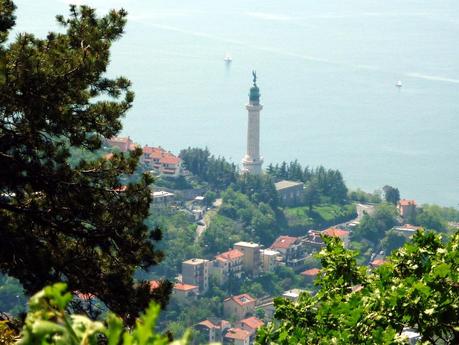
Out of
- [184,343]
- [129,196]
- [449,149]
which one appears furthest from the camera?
[449,149]

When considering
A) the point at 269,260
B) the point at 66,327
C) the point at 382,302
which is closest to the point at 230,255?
the point at 269,260

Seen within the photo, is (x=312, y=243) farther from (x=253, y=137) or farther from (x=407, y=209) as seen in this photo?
(x=253, y=137)

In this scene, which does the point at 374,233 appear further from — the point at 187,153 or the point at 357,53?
the point at 357,53

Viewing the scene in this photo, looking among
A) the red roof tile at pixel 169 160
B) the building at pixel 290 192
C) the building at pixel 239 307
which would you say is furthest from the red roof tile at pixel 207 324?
the building at pixel 290 192

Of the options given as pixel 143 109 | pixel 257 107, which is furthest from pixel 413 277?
pixel 143 109

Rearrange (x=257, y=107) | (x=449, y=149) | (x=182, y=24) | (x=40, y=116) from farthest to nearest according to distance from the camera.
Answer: (x=182, y=24)
(x=449, y=149)
(x=257, y=107)
(x=40, y=116)

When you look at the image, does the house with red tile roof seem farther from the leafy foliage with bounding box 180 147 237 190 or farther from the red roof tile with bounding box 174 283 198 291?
the leafy foliage with bounding box 180 147 237 190

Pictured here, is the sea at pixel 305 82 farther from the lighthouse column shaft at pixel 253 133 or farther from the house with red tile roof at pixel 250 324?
the house with red tile roof at pixel 250 324
